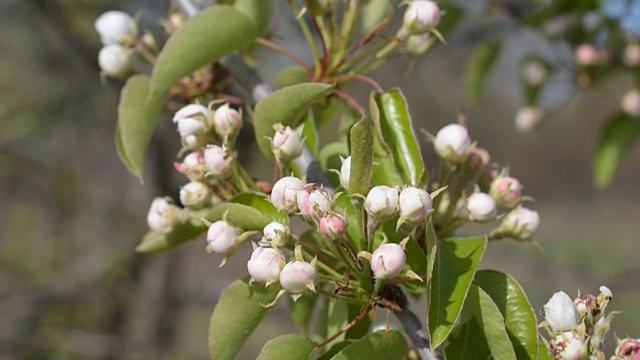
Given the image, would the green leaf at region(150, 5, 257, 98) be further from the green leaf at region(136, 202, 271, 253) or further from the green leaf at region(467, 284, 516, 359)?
the green leaf at region(467, 284, 516, 359)

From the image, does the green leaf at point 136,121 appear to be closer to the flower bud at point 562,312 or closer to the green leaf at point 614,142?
the flower bud at point 562,312

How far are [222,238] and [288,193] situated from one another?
14 centimetres

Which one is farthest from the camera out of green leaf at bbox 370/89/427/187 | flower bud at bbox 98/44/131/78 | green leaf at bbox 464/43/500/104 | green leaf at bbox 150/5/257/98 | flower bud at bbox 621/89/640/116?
green leaf at bbox 464/43/500/104

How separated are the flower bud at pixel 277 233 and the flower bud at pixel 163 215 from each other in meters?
0.25

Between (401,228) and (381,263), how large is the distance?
0.07 m

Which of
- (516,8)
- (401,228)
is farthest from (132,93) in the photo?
(516,8)

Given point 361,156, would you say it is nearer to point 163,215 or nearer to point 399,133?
point 399,133

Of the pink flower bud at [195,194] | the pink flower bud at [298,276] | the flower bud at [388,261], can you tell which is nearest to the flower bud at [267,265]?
the pink flower bud at [298,276]

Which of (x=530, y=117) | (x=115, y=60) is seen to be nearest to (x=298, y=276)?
(x=115, y=60)

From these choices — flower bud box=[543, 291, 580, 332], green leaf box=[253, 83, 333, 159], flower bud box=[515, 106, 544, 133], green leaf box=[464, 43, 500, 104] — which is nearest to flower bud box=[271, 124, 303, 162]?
green leaf box=[253, 83, 333, 159]

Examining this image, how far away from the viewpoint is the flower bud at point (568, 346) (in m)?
0.95

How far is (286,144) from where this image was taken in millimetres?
1110

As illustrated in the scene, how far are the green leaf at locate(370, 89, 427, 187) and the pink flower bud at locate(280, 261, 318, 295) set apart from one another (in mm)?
203

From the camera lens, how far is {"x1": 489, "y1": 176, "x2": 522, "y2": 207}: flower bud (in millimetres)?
1227
